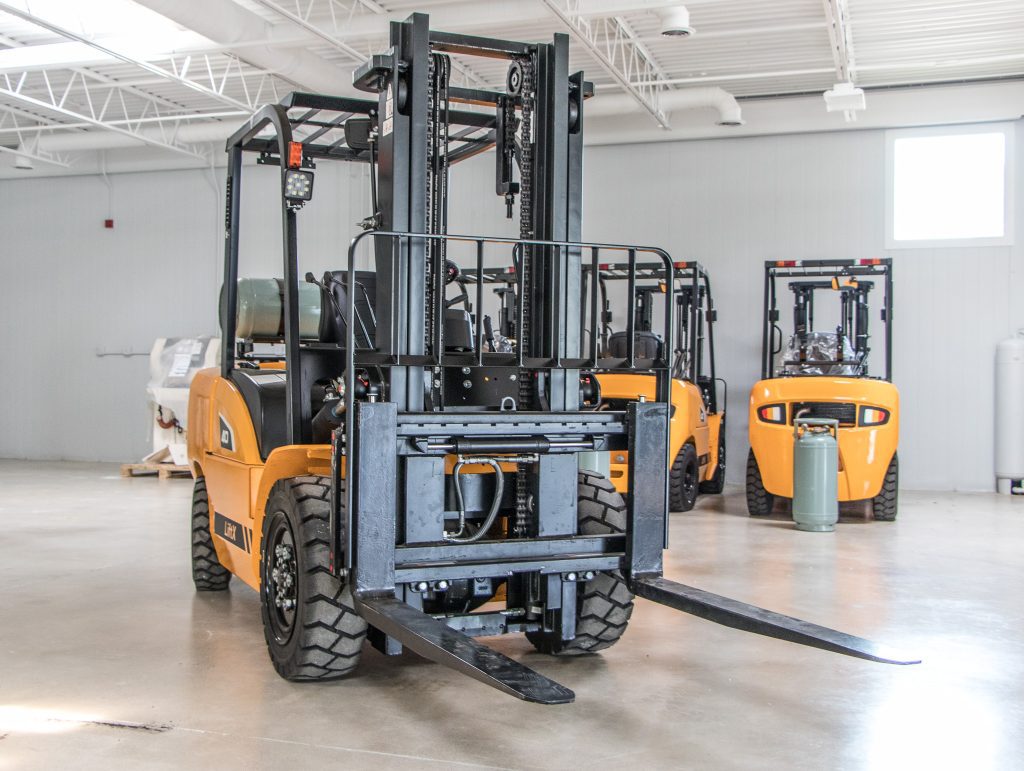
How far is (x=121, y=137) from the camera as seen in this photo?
50.8 ft

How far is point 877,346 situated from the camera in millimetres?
13461

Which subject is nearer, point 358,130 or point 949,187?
point 358,130

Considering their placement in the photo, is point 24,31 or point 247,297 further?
point 24,31

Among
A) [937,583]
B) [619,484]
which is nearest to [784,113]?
[619,484]

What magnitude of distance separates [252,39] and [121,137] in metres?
5.63

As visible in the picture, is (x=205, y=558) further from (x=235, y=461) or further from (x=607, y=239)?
(x=607, y=239)

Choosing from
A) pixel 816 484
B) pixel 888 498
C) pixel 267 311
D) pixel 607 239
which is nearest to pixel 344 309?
pixel 267 311

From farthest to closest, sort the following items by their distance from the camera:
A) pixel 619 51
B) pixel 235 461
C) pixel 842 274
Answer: pixel 619 51 < pixel 842 274 < pixel 235 461

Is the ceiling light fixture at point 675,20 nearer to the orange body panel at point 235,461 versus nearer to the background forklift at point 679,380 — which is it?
the background forklift at point 679,380

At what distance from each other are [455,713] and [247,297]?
2.20 metres

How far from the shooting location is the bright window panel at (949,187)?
43.2 ft

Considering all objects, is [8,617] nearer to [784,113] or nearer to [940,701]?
[940,701]

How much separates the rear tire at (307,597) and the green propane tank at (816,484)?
6.01 metres

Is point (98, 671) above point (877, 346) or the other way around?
the other way around
